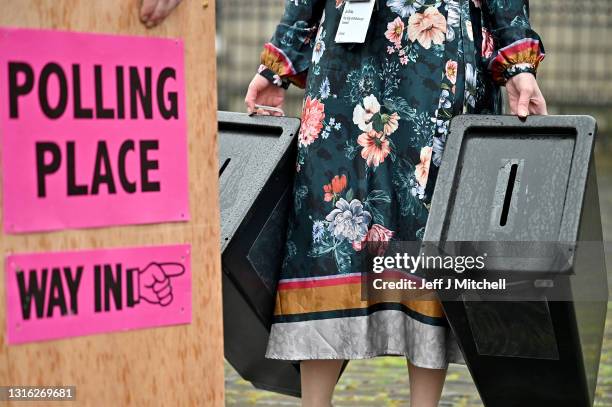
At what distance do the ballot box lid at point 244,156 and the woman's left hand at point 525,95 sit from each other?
576 millimetres

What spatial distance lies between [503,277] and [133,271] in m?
0.86

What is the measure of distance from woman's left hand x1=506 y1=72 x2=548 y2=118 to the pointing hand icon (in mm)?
1033

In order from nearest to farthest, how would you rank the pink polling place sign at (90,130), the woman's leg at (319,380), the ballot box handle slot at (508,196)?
the pink polling place sign at (90,130), the ballot box handle slot at (508,196), the woman's leg at (319,380)

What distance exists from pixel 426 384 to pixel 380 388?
1.47 meters

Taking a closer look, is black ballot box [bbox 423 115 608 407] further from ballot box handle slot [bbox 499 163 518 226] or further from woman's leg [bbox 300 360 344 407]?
woman's leg [bbox 300 360 344 407]

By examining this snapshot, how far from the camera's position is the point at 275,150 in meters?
3.30

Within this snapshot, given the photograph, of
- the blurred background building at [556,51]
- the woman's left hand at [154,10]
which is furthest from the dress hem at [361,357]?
the blurred background building at [556,51]

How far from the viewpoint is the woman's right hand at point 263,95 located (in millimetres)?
3494

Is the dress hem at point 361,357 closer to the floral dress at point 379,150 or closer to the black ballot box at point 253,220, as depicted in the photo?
the floral dress at point 379,150

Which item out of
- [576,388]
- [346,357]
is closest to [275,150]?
[346,357]

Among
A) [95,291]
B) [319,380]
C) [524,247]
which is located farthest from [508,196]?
[95,291]

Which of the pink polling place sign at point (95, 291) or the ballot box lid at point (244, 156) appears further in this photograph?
the ballot box lid at point (244, 156)

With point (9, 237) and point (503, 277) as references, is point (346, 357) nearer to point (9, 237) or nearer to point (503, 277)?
point (503, 277)

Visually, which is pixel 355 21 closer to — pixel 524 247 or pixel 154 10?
pixel 524 247
